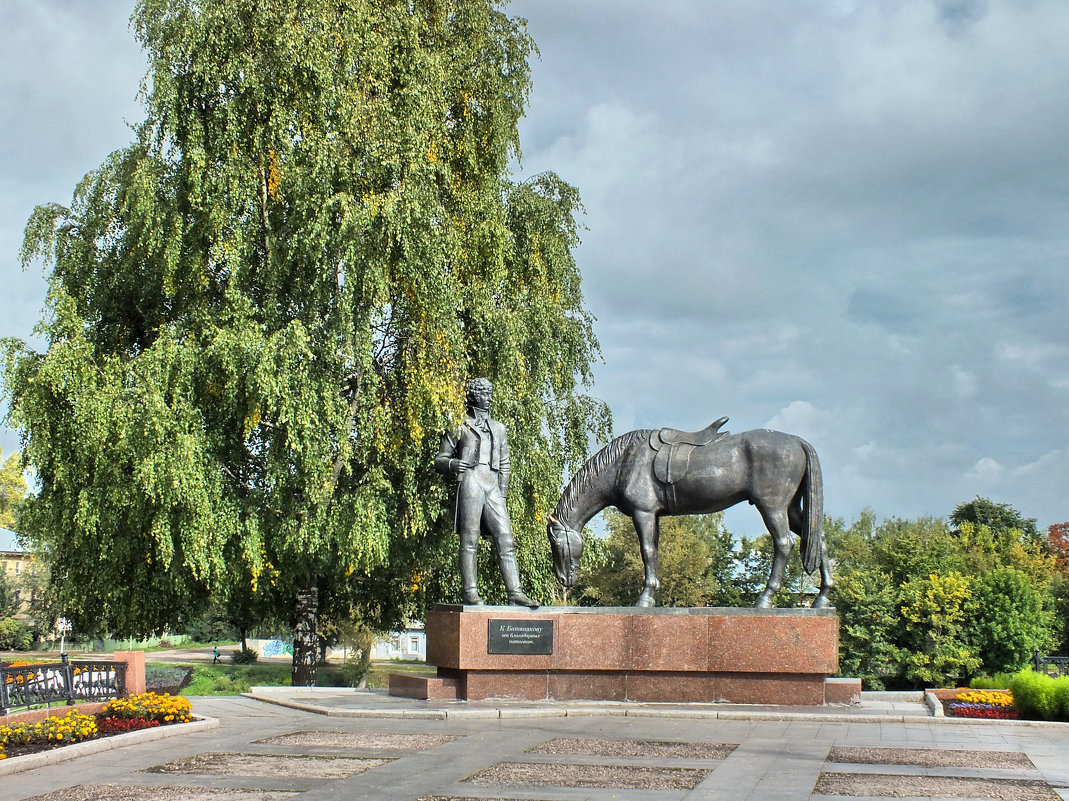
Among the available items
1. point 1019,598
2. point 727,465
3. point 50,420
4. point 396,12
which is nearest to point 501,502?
point 727,465

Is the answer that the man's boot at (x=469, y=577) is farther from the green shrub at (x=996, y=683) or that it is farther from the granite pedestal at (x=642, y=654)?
the green shrub at (x=996, y=683)

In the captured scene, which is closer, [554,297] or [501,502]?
[501,502]

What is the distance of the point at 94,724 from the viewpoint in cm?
1033

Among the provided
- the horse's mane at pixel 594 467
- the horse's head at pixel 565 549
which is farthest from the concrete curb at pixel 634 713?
the horse's mane at pixel 594 467

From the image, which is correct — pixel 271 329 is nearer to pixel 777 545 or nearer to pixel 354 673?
pixel 777 545

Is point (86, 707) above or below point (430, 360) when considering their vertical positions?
below

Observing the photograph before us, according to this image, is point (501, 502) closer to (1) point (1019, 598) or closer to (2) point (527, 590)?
(2) point (527, 590)

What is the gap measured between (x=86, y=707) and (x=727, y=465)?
26.9 ft

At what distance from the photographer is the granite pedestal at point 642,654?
13.2 m

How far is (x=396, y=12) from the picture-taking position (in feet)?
66.8

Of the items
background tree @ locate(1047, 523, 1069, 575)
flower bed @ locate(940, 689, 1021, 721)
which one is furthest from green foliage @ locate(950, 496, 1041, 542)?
flower bed @ locate(940, 689, 1021, 721)

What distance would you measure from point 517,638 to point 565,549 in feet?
4.73

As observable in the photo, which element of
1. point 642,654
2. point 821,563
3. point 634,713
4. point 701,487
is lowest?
point 634,713

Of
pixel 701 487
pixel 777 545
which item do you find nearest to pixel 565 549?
pixel 701 487
